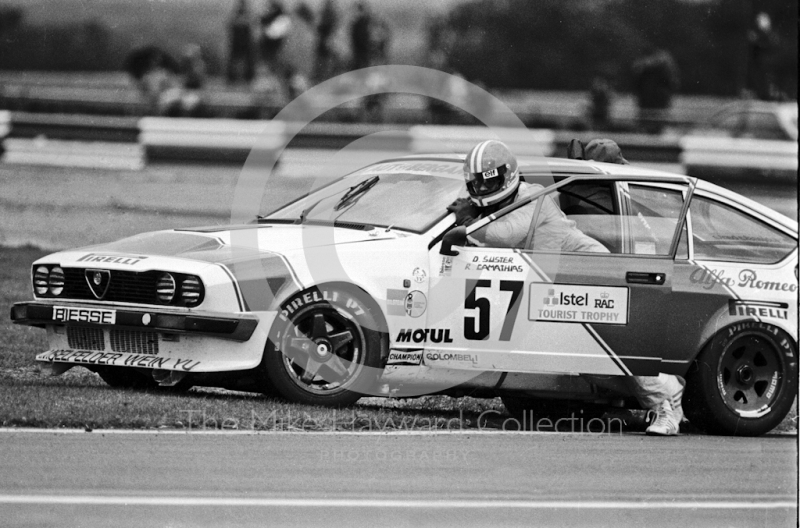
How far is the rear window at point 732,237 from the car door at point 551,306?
33cm

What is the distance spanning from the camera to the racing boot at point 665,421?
289 inches

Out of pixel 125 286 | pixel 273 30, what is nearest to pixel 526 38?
pixel 273 30

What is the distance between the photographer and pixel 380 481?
19.0 ft

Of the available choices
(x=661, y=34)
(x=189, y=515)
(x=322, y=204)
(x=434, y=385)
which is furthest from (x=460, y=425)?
(x=661, y=34)

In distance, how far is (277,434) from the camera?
657 cm

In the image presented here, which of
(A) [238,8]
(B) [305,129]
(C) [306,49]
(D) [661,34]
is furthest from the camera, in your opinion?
(D) [661,34]

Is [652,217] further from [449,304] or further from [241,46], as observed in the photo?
[241,46]

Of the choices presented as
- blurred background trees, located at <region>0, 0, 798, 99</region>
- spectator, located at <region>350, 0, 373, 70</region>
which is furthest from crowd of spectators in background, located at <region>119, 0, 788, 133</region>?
blurred background trees, located at <region>0, 0, 798, 99</region>

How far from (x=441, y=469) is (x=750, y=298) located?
2326 mm

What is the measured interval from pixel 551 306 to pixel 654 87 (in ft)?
49.1

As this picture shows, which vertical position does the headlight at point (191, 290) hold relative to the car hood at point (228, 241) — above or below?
below

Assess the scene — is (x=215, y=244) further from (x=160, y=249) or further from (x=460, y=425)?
(x=460, y=425)

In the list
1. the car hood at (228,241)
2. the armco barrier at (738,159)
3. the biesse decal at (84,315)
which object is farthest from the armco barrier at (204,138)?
the biesse decal at (84,315)

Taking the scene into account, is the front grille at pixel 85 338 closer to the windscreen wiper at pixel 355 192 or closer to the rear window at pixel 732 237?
the windscreen wiper at pixel 355 192
